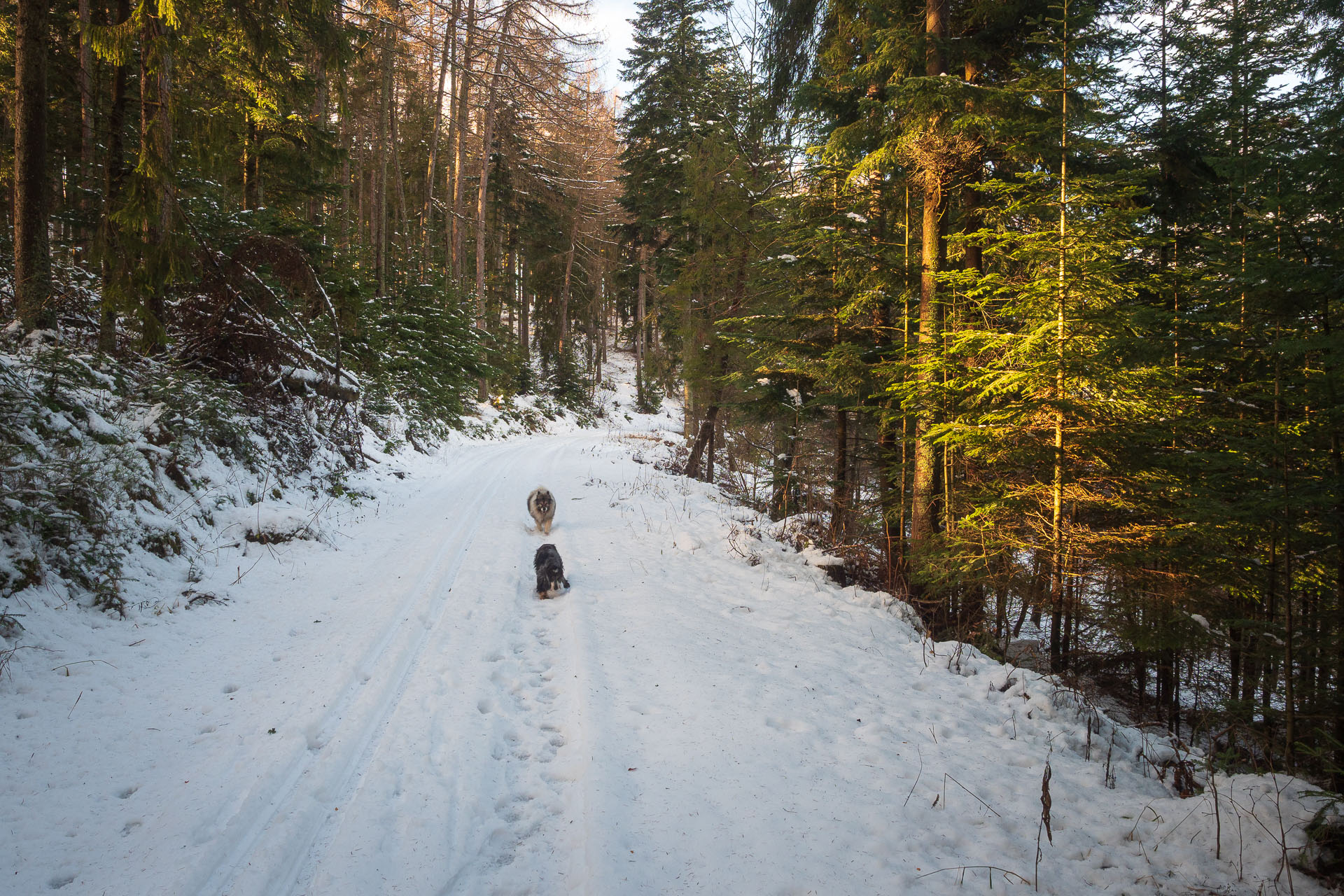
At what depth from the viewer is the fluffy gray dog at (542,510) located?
859 centimetres

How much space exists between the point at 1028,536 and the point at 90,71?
1699 cm

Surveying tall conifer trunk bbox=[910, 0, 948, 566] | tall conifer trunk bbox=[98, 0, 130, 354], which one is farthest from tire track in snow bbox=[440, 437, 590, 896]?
tall conifer trunk bbox=[98, 0, 130, 354]

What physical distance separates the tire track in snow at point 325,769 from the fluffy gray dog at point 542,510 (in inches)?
116

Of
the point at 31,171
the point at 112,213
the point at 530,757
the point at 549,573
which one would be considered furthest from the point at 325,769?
the point at 31,171

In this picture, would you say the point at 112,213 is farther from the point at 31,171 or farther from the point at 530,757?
the point at 530,757

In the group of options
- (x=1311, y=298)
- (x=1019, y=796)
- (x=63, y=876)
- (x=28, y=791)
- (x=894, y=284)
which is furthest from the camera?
(x=894, y=284)

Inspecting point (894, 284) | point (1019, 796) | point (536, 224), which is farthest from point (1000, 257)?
point (536, 224)

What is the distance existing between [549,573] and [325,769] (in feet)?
10.7

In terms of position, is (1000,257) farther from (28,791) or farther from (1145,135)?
(28,791)

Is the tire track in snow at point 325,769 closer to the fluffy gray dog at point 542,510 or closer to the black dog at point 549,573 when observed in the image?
the black dog at point 549,573

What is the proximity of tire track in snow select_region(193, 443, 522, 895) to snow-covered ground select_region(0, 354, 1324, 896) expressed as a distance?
0.05 ft

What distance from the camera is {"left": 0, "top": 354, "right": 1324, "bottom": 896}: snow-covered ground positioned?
2586 millimetres

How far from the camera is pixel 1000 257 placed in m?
6.79

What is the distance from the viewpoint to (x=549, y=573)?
20.6 feet
